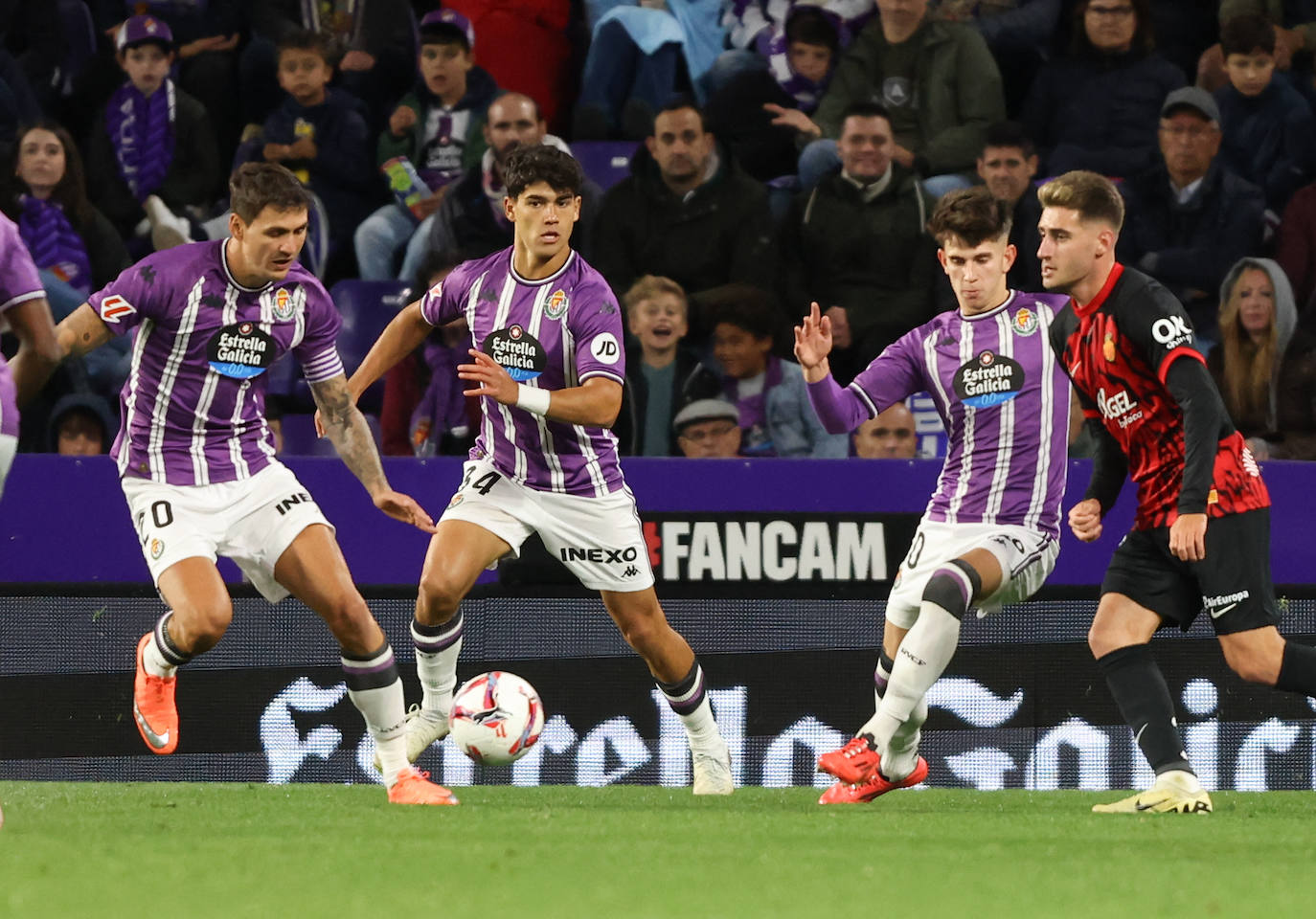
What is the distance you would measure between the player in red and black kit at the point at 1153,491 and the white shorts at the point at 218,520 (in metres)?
2.49

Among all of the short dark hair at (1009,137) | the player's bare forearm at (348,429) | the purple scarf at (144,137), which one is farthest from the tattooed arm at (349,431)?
the purple scarf at (144,137)

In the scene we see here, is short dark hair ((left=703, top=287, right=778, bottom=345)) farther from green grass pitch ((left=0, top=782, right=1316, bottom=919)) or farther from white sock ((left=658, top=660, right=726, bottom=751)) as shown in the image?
green grass pitch ((left=0, top=782, right=1316, bottom=919))

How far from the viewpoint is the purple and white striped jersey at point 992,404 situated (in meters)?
6.84

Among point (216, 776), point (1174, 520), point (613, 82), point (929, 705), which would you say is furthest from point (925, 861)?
point (613, 82)

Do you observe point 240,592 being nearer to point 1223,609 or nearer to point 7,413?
point 7,413

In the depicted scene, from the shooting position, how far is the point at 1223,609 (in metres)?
6.11

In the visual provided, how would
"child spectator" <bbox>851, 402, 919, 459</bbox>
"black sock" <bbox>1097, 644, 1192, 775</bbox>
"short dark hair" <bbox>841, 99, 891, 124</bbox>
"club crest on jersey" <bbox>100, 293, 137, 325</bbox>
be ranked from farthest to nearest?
1. "short dark hair" <bbox>841, 99, 891, 124</bbox>
2. "child spectator" <bbox>851, 402, 919, 459</bbox>
3. "club crest on jersey" <bbox>100, 293, 137, 325</bbox>
4. "black sock" <bbox>1097, 644, 1192, 775</bbox>

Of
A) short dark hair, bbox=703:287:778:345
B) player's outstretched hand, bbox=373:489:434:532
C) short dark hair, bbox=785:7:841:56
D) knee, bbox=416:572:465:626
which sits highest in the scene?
short dark hair, bbox=785:7:841:56

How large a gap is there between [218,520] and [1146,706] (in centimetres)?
298

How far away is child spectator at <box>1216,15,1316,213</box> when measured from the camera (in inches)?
426

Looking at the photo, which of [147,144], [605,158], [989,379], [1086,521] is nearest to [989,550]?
[1086,521]

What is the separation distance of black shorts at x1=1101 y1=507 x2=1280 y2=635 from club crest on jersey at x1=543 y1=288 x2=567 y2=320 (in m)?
2.06

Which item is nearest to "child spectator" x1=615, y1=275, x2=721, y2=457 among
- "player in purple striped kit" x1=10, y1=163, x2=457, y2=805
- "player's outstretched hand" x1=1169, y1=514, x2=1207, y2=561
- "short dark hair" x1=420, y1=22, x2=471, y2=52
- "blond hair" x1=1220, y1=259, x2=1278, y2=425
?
"short dark hair" x1=420, y1=22, x2=471, y2=52

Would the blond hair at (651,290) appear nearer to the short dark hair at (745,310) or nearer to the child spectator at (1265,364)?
the short dark hair at (745,310)
